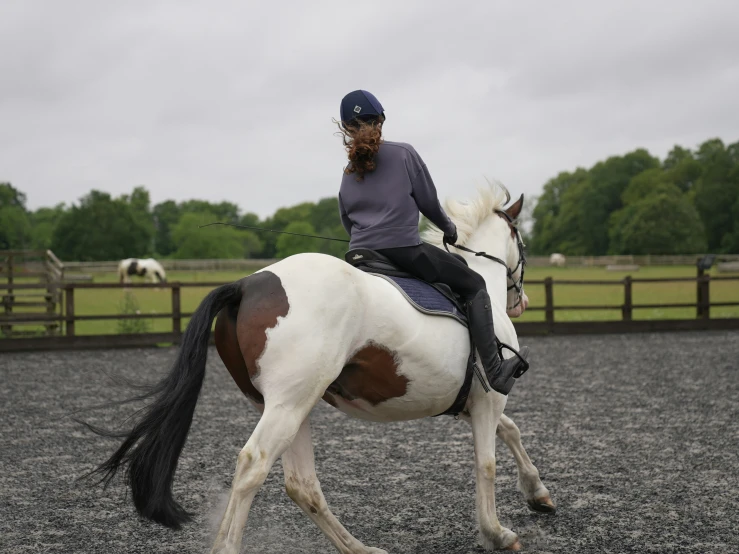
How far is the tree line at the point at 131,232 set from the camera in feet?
208

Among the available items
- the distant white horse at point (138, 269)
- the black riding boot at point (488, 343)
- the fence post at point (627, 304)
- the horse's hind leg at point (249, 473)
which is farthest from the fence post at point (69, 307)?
the distant white horse at point (138, 269)

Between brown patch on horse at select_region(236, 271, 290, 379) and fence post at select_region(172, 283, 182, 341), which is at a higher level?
brown patch on horse at select_region(236, 271, 290, 379)

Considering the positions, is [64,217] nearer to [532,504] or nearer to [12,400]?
[12,400]

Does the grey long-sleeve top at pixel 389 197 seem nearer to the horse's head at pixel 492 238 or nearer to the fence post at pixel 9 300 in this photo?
the horse's head at pixel 492 238

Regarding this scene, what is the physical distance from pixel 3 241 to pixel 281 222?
52884 mm

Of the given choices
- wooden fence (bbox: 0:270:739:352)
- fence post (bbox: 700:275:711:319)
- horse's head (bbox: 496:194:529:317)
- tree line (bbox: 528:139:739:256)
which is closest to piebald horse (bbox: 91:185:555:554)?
horse's head (bbox: 496:194:529:317)

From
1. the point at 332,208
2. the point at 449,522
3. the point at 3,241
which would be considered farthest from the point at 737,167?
the point at 449,522

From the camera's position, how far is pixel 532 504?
193 inches

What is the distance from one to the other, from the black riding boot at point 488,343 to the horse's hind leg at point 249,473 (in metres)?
1.23

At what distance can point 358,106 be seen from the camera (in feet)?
13.0

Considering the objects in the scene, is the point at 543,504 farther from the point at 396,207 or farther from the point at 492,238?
the point at 396,207

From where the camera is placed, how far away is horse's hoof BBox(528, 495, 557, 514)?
4871mm

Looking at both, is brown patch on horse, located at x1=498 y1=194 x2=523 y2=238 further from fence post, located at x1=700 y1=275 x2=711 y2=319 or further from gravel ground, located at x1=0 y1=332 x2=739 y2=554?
fence post, located at x1=700 y1=275 x2=711 y2=319

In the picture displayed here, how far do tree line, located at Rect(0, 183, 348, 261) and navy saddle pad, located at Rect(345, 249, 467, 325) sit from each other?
38.6 m
